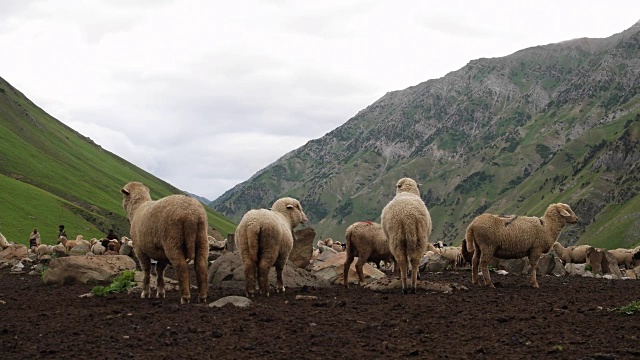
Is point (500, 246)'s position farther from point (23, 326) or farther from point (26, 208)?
point (26, 208)

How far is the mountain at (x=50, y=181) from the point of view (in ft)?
263

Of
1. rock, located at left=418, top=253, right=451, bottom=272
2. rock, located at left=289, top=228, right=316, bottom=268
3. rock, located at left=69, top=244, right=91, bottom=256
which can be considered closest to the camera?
rock, located at left=289, top=228, right=316, bottom=268

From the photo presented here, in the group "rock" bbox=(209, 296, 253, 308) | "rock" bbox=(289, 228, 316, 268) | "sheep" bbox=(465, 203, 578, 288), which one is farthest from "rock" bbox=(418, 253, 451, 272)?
"rock" bbox=(209, 296, 253, 308)

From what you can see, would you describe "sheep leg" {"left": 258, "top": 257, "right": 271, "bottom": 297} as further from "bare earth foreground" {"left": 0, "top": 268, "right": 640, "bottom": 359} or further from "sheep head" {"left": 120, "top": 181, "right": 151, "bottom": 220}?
"sheep head" {"left": 120, "top": 181, "right": 151, "bottom": 220}

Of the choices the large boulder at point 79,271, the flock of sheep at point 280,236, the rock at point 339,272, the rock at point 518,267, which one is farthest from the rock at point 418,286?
the large boulder at point 79,271

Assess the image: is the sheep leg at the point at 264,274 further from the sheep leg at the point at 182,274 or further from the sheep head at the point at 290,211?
the sheep head at the point at 290,211

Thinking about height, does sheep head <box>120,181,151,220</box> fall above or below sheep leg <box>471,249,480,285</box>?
above

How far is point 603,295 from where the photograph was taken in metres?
19.1

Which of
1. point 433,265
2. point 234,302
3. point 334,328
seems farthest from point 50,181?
point 334,328

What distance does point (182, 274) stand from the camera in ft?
55.1

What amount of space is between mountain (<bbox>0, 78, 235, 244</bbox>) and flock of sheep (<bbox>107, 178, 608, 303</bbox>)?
5711cm

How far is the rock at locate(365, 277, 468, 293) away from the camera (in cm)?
1972

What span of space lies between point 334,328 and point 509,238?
1168 cm

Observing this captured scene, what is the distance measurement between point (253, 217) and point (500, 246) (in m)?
10.3
